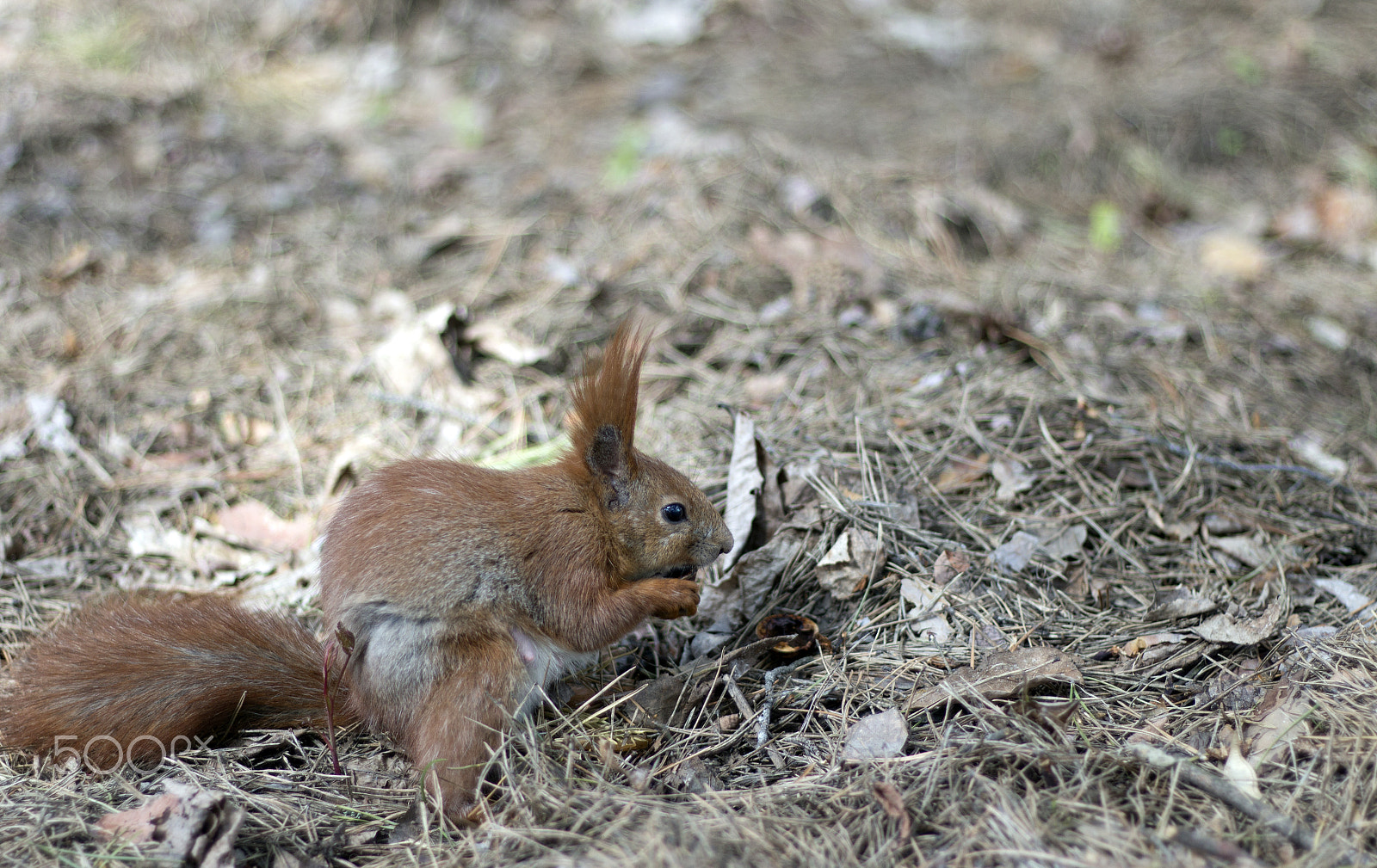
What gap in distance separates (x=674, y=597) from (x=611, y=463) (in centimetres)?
39

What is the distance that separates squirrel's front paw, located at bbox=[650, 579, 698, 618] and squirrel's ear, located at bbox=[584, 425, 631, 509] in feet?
0.85

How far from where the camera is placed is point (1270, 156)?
5473 millimetres

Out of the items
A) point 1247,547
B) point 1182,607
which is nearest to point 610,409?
point 1182,607

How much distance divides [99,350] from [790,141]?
3.66 metres

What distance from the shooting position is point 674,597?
87.8 inches

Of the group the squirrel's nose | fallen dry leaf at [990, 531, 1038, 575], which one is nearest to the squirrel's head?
the squirrel's nose

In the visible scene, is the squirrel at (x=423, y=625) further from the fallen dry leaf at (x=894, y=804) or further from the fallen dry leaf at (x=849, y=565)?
the fallen dry leaf at (x=894, y=804)

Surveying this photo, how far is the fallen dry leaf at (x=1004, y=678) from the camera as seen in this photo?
2.12 m

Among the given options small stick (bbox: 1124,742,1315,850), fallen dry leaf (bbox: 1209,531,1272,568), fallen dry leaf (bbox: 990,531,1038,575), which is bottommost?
fallen dry leaf (bbox: 1209,531,1272,568)

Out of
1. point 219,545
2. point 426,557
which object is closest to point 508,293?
point 219,545

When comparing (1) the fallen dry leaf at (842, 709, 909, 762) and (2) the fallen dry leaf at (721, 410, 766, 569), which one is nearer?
(1) the fallen dry leaf at (842, 709, 909, 762)

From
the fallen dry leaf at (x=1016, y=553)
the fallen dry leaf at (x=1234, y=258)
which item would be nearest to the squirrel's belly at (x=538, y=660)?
the fallen dry leaf at (x=1016, y=553)

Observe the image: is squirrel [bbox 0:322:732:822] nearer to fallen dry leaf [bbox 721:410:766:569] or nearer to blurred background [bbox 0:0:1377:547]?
fallen dry leaf [bbox 721:410:766:569]

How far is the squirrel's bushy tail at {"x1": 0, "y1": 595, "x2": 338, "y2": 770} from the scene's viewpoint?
2021 millimetres
